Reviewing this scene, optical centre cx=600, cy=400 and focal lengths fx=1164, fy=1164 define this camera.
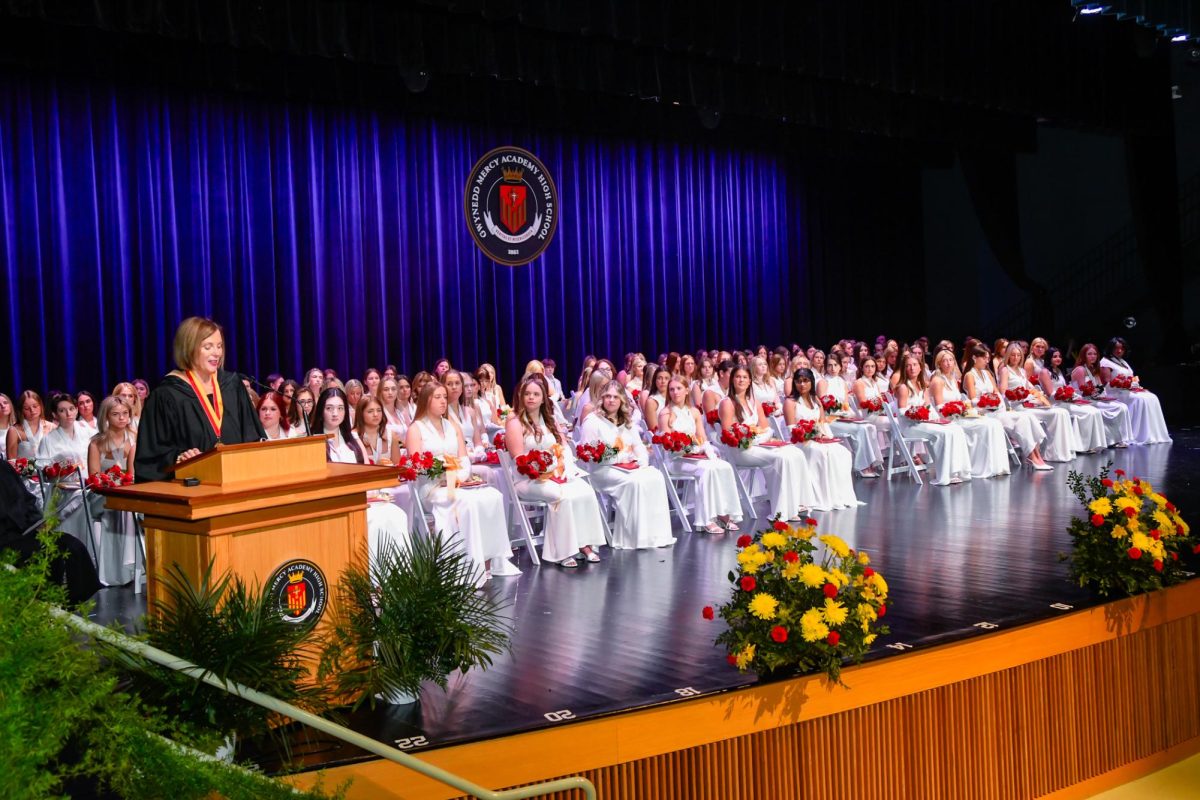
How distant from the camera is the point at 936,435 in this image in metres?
12.0

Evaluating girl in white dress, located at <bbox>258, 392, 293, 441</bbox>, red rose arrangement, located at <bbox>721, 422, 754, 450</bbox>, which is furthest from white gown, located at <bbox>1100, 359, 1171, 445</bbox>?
girl in white dress, located at <bbox>258, 392, 293, 441</bbox>

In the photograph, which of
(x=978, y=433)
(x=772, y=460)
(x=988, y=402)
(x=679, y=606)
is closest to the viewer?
(x=679, y=606)

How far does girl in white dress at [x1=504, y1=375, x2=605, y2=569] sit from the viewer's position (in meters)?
8.47

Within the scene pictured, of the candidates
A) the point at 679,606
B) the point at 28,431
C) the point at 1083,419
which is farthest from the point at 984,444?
the point at 28,431

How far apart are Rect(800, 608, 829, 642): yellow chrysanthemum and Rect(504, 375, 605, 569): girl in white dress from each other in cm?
399

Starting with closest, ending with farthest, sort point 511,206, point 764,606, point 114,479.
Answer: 1. point 764,606
2. point 114,479
3. point 511,206

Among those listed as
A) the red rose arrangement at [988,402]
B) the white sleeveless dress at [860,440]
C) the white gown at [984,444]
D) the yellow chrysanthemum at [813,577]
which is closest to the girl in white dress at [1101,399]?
the red rose arrangement at [988,402]

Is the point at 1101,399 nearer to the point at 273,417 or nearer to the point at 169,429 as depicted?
the point at 273,417

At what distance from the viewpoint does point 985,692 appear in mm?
5242

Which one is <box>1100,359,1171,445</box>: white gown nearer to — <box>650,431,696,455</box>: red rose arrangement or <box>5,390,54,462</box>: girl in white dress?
<box>650,431,696,455</box>: red rose arrangement

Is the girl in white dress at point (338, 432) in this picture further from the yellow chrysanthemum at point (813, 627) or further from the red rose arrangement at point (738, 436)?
the yellow chrysanthemum at point (813, 627)

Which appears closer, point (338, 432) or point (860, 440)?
point (338, 432)

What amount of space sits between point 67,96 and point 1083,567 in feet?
37.3

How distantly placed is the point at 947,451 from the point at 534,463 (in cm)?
529
